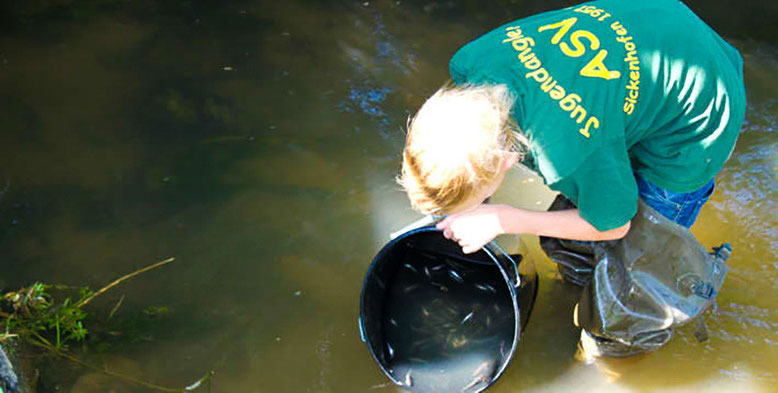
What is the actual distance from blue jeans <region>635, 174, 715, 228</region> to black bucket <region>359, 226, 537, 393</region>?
42 centimetres

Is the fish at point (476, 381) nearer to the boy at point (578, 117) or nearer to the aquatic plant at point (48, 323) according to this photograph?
the boy at point (578, 117)

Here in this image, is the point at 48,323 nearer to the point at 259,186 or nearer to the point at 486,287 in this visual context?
the point at 259,186

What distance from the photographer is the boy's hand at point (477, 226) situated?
5.76 ft

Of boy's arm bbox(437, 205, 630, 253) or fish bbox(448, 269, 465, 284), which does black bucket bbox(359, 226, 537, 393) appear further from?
boy's arm bbox(437, 205, 630, 253)

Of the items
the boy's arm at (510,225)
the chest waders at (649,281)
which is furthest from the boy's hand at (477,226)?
the chest waders at (649,281)

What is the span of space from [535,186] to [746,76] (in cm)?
138

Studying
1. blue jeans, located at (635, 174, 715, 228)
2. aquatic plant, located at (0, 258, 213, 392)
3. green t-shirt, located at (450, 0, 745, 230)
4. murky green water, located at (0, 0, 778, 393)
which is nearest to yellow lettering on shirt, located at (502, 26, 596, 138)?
green t-shirt, located at (450, 0, 745, 230)

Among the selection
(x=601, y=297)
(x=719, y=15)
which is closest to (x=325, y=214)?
(x=601, y=297)

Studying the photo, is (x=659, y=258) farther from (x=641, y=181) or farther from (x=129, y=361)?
(x=129, y=361)

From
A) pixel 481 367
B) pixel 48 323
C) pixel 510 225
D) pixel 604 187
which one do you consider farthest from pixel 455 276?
pixel 48 323

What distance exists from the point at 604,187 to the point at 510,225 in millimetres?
284

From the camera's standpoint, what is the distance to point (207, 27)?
369 cm

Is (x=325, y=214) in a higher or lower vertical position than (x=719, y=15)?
lower

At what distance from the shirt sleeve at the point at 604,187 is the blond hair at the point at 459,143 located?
160 millimetres
